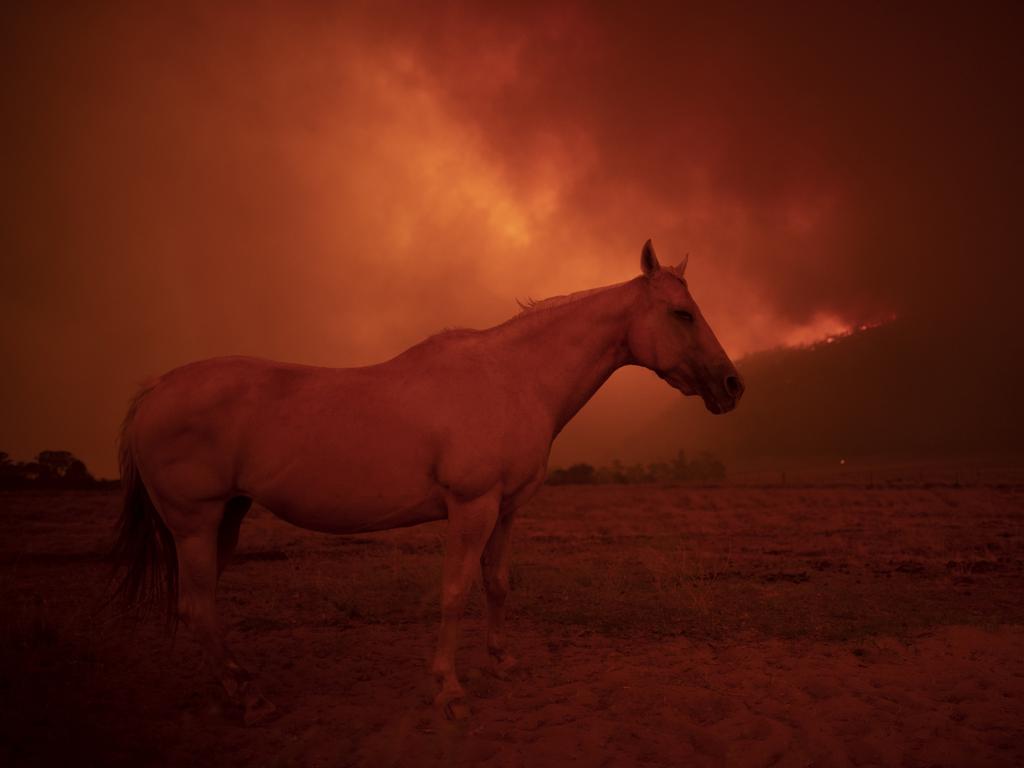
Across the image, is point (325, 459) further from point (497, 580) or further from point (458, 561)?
point (497, 580)

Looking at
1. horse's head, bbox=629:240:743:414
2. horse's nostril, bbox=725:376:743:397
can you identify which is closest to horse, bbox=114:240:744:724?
horse's head, bbox=629:240:743:414

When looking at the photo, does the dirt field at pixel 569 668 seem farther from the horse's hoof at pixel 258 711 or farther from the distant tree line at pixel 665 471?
the distant tree line at pixel 665 471

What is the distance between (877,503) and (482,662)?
26.5 metres

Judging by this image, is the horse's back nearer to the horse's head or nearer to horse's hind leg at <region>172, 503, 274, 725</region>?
horse's hind leg at <region>172, 503, 274, 725</region>

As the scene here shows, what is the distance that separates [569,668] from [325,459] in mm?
2818

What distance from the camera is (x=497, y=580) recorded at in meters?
5.27

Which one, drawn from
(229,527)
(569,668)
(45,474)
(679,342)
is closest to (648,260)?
(679,342)

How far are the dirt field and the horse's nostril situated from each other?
2277 millimetres

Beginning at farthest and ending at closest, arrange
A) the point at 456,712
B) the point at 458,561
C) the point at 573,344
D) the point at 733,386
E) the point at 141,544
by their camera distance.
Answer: the point at 573,344 < the point at 733,386 < the point at 141,544 < the point at 458,561 < the point at 456,712

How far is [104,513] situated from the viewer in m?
23.2

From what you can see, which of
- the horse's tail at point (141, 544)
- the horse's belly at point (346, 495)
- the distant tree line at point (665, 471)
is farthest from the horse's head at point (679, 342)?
the distant tree line at point (665, 471)

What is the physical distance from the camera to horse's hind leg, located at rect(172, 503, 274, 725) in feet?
14.1

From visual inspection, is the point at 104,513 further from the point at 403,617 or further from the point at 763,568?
the point at 763,568

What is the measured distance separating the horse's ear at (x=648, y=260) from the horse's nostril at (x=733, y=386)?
109 cm
